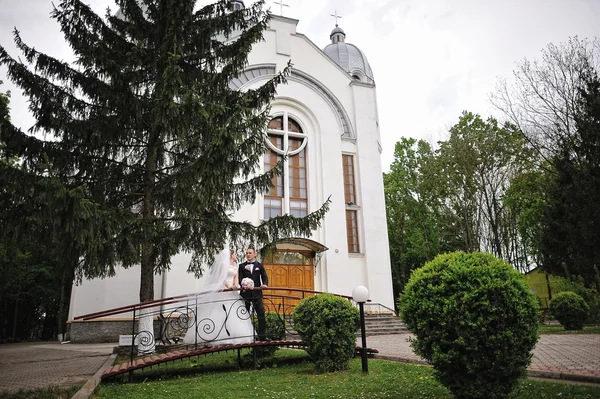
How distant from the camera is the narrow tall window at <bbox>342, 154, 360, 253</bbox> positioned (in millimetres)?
20031

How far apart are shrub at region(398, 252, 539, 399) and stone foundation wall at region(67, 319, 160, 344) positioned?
496 inches

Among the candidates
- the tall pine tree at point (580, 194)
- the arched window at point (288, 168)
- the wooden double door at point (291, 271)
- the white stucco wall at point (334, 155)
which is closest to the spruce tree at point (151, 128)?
the wooden double door at point (291, 271)

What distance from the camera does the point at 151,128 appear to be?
34.4ft

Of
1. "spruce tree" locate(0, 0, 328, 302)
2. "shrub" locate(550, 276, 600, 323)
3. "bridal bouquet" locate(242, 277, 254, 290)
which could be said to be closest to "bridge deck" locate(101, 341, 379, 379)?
"bridal bouquet" locate(242, 277, 254, 290)

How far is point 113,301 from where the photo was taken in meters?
15.8

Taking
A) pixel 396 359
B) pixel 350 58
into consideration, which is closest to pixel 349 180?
pixel 350 58

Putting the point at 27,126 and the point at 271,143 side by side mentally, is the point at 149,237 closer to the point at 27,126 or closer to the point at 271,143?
the point at 27,126

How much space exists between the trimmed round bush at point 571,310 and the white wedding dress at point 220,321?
10.0m

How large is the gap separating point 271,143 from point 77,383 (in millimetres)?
14252

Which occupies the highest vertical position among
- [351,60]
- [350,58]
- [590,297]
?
[350,58]

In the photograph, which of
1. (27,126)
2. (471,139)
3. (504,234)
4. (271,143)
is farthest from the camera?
(504,234)

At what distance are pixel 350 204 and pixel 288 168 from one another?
11.3ft

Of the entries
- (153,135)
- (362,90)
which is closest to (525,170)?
(362,90)

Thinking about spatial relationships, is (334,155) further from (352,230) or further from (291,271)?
(291,271)
